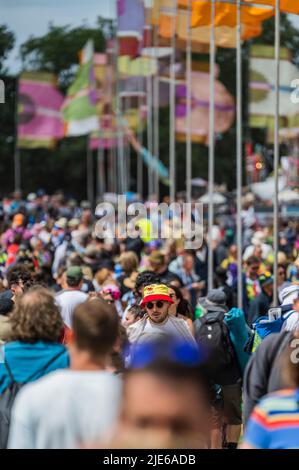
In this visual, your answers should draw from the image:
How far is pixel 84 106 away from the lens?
43.9m

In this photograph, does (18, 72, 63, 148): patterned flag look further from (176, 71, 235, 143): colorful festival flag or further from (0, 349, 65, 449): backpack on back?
(0, 349, 65, 449): backpack on back

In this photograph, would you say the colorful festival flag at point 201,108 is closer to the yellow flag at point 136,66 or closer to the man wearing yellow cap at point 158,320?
the yellow flag at point 136,66

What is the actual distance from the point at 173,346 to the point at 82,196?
69.2 m

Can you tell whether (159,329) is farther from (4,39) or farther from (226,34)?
(4,39)

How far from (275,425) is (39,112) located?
1635 inches

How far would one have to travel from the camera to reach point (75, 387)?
4809mm

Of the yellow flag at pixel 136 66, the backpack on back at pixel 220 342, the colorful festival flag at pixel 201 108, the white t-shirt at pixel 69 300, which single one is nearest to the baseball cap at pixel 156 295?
the backpack on back at pixel 220 342

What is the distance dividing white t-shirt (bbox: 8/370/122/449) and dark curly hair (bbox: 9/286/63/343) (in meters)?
1.21

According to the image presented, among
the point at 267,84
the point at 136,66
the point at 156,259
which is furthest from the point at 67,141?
the point at 156,259

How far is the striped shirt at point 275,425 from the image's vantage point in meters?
4.75

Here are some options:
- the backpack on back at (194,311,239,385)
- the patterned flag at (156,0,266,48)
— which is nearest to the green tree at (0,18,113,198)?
the patterned flag at (156,0,266,48)

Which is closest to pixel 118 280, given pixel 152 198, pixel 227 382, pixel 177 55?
pixel 227 382

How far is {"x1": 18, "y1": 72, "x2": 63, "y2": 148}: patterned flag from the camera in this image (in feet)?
148

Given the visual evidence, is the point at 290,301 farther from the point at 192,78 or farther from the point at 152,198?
the point at 152,198
